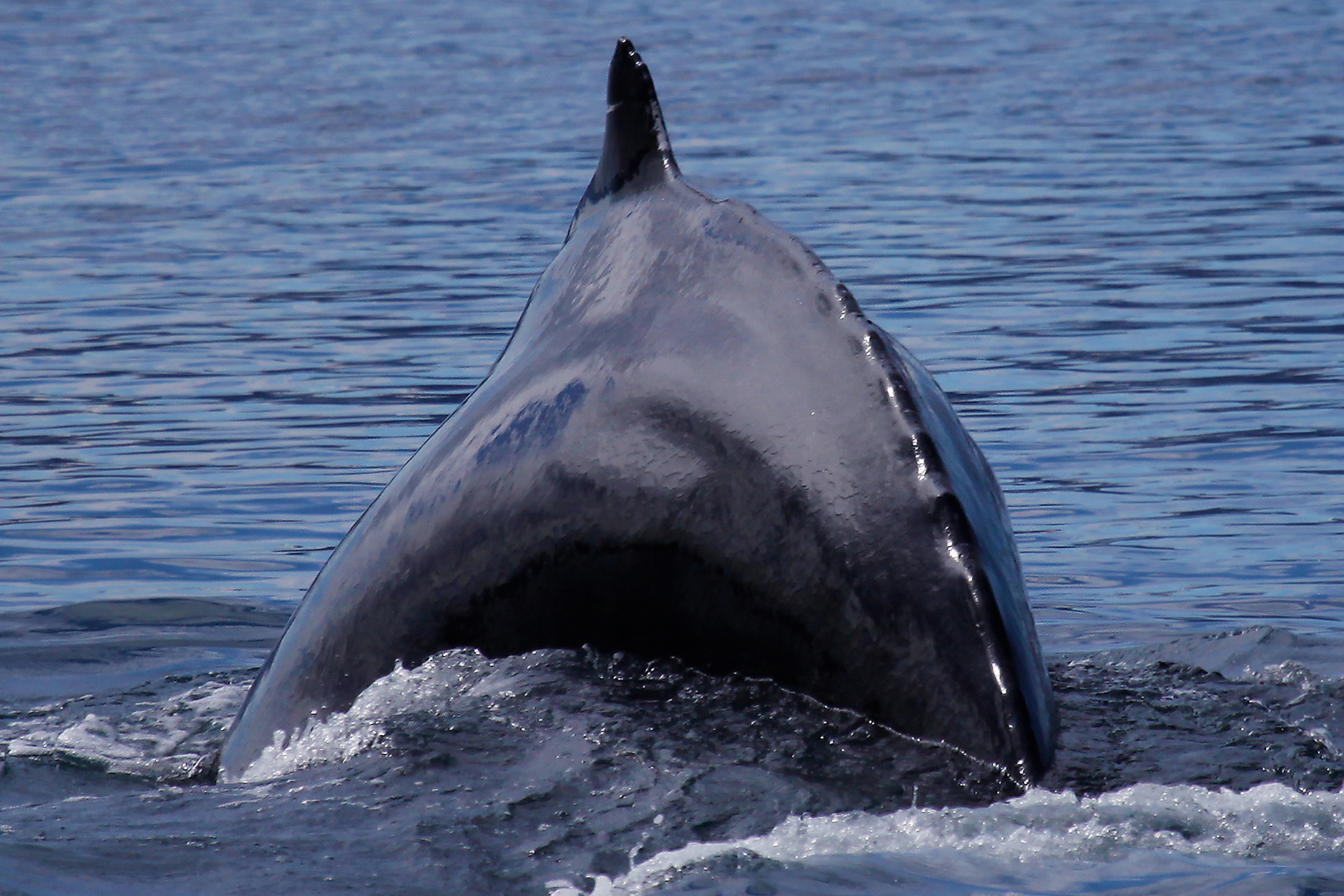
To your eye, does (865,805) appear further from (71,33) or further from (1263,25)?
(71,33)

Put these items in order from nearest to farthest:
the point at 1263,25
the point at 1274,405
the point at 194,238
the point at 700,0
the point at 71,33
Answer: the point at 1274,405
the point at 194,238
the point at 1263,25
the point at 71,33
the point at 700,0

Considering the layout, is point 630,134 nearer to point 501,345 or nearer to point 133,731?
point 133,731

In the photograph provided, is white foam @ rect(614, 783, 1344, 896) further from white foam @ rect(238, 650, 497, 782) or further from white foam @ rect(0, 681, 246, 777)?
white foam @ rect(0, 681, 246, 777)

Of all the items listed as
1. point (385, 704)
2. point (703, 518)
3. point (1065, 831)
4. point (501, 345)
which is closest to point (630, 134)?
point (703, 518)

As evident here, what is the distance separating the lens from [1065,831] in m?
3.81

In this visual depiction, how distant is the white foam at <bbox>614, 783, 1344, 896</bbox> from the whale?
4.3 inches

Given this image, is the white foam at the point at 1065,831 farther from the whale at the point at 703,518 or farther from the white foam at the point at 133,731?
the white foam at the point at 133,731

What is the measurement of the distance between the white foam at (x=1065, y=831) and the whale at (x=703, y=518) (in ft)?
0.36

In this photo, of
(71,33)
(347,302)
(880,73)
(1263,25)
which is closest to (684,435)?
(347,302)

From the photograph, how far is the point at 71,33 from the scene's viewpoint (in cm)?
4188

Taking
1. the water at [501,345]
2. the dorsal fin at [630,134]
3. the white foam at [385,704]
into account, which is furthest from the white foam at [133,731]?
the dorsal fin at [630,134]

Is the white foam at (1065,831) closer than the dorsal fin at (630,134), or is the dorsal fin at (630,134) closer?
the white foam at (1065,831)

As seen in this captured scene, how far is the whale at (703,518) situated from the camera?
3.74 meters

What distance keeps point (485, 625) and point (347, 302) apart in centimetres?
1228
